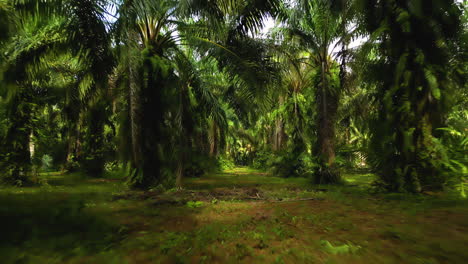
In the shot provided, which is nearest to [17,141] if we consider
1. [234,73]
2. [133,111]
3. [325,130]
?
[133,111]

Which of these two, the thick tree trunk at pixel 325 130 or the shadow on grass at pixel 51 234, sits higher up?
the thick tree trunk at pixel 325 130

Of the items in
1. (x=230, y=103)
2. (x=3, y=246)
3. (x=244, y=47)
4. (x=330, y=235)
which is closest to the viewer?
(x=3, y=246)

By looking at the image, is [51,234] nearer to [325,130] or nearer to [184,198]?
[184,198]

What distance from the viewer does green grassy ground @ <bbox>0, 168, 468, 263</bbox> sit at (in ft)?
7.39

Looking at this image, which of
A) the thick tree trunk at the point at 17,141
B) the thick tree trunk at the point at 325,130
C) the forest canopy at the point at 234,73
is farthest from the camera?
the thick tree trunk at the point at 325,130

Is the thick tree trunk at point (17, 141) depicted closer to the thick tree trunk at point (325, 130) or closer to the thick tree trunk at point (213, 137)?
the thick tree trunk at point (213, 137)

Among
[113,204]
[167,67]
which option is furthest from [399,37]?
[113,204]

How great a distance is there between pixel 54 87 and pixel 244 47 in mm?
8834

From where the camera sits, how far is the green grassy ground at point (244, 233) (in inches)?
88.7

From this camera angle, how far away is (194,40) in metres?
6.73

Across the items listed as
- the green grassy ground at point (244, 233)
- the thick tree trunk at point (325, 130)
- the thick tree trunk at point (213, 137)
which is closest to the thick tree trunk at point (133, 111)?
the green grassy ground at point (244, 233)

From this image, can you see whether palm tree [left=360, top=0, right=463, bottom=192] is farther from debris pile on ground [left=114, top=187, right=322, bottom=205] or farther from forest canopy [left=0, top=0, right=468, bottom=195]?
debris pile on ground [left=114, top=187, right=322, bottom=205]

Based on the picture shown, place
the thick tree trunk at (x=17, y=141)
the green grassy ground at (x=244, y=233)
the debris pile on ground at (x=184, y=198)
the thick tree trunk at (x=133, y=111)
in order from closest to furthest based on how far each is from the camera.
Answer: the green grassy ground at (x=244, y=233) < the debris pile on ground at (x=184, y=198) < the thick tree trunk at (x=133, y=111) < the thick tree trunk at (x=17, y=141)

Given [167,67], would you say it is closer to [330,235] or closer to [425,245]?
[330,235]
